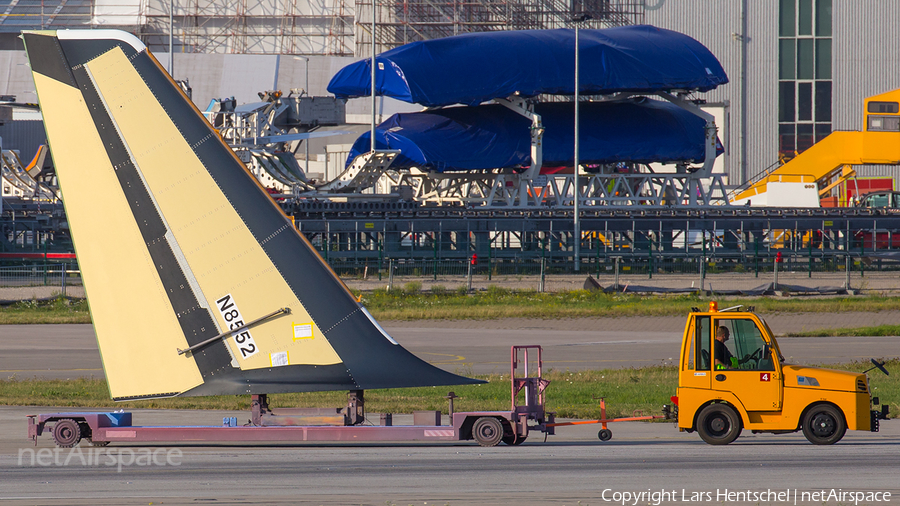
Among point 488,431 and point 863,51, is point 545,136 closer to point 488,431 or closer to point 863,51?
point 863,51

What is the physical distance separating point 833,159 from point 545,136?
22712 mm


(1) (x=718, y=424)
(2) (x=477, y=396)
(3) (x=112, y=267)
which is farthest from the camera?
(2) (x=477, y=396)

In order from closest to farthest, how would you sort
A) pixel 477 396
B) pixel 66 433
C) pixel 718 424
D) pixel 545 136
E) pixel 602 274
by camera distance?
pixel 66 433, pixel 718 424, pixel 477 396, pixel 602 274, pixel 545 136

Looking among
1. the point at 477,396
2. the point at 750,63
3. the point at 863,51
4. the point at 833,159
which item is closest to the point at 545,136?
the point at 833,159

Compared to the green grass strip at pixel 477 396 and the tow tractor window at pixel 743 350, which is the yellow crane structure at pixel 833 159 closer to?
the green grass strip at pixel 477 396

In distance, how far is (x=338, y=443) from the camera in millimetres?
12906

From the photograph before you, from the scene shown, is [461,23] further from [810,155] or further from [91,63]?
[91,63]

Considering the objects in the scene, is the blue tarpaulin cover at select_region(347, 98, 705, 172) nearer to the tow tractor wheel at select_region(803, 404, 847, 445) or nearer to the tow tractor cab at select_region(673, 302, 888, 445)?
the tow tractor cab at select_region(673, 302, 888, 445)

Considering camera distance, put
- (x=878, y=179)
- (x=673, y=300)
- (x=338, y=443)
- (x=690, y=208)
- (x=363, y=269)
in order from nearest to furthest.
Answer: (x=338, y=443), (x=673, y=300), (x=363, y=269), (x=690, y=208), (x=878, y=179)

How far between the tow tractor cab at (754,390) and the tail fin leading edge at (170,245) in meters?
3.71

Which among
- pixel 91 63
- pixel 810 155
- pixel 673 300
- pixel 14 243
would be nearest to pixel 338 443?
pixel 91 63

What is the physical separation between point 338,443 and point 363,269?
103ft

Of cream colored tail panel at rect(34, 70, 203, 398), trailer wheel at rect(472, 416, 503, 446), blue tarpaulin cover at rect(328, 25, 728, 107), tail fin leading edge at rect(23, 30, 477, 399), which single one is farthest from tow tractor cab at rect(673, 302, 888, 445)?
blue tarpaulin cover at rect(328, 25, 728, 107)

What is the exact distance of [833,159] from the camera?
229 ft
